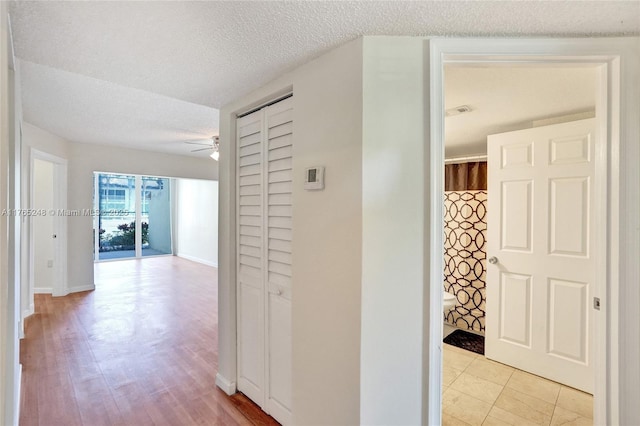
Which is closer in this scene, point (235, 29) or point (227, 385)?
point (235, 29)

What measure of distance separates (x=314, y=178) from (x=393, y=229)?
1.53 feet

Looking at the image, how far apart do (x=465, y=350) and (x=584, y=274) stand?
126 centimetres

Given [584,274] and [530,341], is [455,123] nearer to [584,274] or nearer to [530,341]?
[584,274]

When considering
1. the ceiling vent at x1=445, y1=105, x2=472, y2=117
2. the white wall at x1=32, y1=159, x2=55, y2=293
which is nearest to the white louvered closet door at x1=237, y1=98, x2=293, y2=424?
the ceiling vent at x1=445, y1=105, x2=472, y2=117

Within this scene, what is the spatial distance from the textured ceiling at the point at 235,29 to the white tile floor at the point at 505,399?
7.37 feet

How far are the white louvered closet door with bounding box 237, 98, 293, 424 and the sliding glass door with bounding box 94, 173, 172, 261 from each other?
628 centimetres

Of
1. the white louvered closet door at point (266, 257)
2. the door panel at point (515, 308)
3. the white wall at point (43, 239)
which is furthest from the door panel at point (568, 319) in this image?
the white wall at point (43, 239)

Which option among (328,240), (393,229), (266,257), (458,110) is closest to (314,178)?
(328,240)

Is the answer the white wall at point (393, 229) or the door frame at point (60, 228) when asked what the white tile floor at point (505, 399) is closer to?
the white wall at point (393, 229)

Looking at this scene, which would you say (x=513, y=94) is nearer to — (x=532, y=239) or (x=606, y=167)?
(x=606, y=167)

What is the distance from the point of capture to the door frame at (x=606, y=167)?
4.24ft

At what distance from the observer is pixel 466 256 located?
3.45 m

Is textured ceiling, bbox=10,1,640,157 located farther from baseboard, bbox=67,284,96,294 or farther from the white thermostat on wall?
baseboard, bbox=67,284,96,294

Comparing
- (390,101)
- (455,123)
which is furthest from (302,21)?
(455,123)
